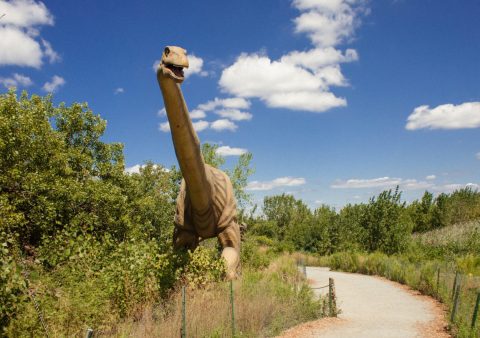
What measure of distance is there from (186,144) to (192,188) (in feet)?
3.58

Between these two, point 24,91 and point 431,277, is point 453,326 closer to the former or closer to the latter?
point 431,277

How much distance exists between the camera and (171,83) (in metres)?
5.86

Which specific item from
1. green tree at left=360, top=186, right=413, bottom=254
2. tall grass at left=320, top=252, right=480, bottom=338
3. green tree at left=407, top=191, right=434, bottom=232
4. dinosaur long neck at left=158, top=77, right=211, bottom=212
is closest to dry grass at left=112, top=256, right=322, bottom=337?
dinosaur long neck at left=158, top=77, right=211, bottom=212

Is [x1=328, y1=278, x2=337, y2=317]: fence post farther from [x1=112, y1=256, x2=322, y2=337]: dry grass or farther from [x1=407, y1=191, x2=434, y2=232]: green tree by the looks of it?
[x1=407, y1=191, x2=434, y2=232]: green tree

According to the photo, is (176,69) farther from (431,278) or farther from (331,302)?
(431,278)

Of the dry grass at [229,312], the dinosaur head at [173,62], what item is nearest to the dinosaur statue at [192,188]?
the dinosaur head at [173,62]

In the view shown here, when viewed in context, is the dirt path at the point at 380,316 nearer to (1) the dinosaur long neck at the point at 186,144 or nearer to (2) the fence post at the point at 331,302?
(2) the fence post at the point at 331,302

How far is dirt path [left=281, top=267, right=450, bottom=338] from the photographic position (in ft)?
28.4

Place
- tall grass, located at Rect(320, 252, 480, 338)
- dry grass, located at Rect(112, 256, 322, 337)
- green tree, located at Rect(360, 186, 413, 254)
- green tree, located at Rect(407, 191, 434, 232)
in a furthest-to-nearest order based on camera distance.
Result: green tree, located at Rect(407, 191, 434, 232), green tree, located at Rect(360, 186, 413, 254), tall grass, located at Rect(320, 252, 480, 338), dry grass, located at Rect(112, 256, 322, 337)

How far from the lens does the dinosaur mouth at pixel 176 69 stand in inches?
228

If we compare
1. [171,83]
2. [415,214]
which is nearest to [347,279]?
[171,83]

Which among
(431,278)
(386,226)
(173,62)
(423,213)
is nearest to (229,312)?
(173,62)

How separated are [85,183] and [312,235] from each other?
21537 millimetres

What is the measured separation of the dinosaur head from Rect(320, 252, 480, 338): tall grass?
22.6ft
